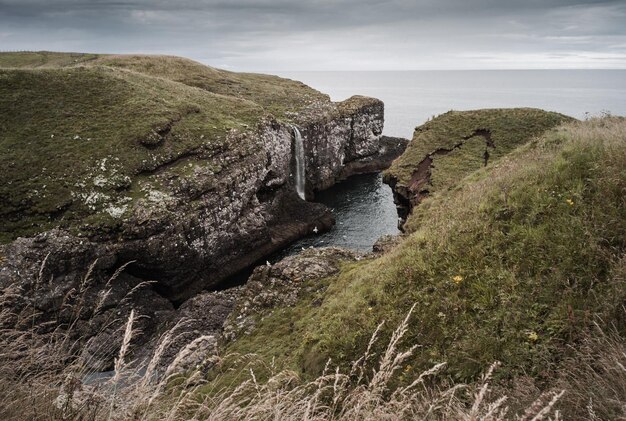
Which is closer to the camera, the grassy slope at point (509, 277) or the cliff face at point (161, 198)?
the grassy slope at point (509, 277)

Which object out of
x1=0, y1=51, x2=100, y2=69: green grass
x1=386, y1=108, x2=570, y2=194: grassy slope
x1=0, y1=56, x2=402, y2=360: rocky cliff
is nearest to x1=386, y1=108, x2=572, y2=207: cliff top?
x1=386, y1=108, x2=570, y2=194: grassy slope

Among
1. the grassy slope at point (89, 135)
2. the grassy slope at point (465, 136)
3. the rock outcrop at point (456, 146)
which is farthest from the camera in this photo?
the grassy slope at point (89, 135)

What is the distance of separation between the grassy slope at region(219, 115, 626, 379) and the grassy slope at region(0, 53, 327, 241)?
91.4 feet

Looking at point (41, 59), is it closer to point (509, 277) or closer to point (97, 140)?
point (97, 140)

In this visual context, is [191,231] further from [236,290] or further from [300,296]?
[300,296]

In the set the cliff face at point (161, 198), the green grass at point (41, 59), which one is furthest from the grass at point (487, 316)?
the green grass at point (41, 59)

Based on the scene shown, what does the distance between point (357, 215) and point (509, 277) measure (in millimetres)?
45352

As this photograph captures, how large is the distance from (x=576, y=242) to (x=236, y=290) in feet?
78.2

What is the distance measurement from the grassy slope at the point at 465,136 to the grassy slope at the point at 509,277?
17867mm

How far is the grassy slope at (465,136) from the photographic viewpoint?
33688mm

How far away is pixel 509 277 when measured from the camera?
10766 mm

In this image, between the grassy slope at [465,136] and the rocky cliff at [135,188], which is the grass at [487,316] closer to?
the rocky cliff at [135,188]

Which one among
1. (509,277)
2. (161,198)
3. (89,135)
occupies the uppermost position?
(89,135)

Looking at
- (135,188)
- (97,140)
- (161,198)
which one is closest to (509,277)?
(161,198)
